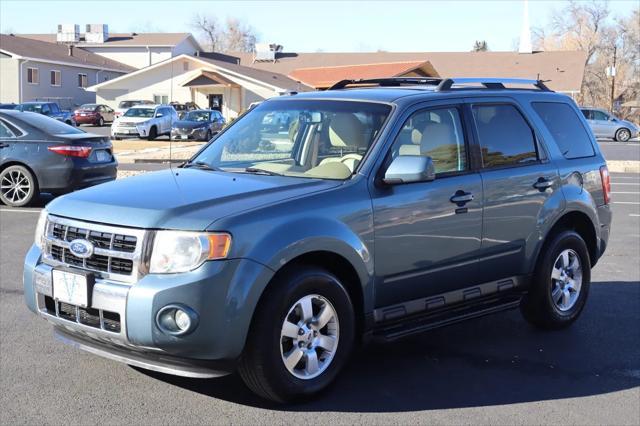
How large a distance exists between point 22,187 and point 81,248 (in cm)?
893

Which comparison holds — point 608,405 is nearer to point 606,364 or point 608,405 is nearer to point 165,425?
point 606,364

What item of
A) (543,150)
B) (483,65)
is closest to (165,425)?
(543,150)

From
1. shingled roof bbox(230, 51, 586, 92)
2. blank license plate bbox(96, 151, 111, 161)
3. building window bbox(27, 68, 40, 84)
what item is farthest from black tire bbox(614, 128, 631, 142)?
building window bbox(27, 68, 40, 84)

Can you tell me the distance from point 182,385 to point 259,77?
5030 cm

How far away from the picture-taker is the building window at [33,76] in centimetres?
5731

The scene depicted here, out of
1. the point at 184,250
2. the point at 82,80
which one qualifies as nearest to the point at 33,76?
the point at 82,80

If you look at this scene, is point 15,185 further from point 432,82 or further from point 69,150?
point 432,82

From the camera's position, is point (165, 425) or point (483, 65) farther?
point (483, 65)

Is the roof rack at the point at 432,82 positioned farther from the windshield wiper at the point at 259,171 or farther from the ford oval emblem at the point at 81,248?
the ford oval emblem at the point at 81,248

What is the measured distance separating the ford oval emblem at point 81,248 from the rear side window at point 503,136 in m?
2.92

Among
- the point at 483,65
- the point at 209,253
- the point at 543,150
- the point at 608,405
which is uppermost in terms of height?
the point at 483,65

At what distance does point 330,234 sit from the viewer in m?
4.71

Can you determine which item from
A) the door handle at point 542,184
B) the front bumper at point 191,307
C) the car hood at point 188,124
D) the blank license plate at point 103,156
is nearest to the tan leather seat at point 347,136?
the front bumper at point 191,307

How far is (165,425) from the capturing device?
170 inches
